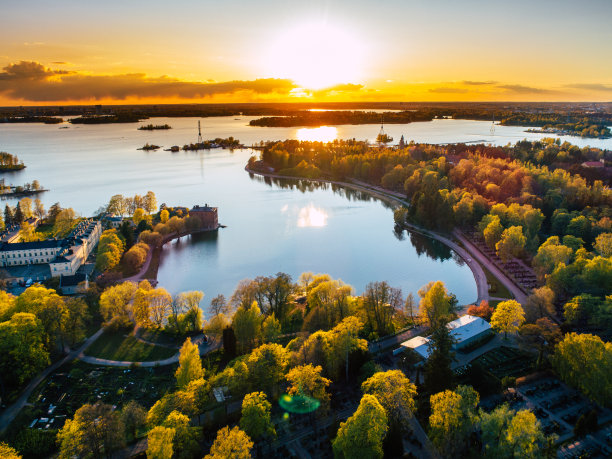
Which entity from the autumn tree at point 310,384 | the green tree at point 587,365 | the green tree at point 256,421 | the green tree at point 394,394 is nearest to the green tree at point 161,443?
the green tree at point 256,421

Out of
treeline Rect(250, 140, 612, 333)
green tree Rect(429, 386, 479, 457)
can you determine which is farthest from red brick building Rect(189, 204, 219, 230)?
green tree Rect(429, 386, 479, 457)

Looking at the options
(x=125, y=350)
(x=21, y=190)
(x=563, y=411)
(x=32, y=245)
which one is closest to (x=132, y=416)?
(x=125, y=350)

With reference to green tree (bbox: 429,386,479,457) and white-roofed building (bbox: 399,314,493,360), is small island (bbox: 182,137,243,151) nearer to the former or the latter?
white-roofed building (bbox: 399,314,493,360)

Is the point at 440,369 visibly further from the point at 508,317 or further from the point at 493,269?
the point at 493,269

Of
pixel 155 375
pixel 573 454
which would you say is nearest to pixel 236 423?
pixel 155 375

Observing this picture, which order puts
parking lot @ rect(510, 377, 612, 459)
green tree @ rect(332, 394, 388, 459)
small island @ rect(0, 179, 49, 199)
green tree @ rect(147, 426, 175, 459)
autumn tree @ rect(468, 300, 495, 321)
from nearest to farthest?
green tree @ rect(147, 426, 175, 459), green tree @ rect(332, 394, 388, 459), parking lot @ rect(510, 377, 612, 459), autumn tree @ rect(468, 300, 495, 321), small island @ rect(0, 179, 49, 199)

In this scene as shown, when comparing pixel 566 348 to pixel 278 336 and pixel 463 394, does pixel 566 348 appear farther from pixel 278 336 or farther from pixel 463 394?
pixel 278 336
